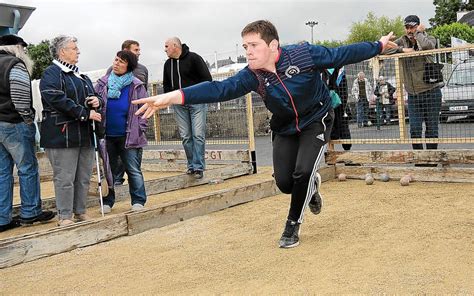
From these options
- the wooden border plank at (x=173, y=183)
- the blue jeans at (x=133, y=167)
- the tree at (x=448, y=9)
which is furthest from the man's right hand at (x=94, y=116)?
the tree at (x=448, y=9)

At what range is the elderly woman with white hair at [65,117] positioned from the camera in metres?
5.68

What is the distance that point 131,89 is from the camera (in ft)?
21.4

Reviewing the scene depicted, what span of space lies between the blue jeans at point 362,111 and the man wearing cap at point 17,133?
5162mm

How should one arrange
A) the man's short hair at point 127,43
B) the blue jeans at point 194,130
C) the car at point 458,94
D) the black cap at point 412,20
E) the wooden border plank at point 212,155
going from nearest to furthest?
the black cap at point 412,20, the car at point 458,94, the man's short hair at point 127,43, the blue jeans at point 194,130, the wooden border plank at point 212,155

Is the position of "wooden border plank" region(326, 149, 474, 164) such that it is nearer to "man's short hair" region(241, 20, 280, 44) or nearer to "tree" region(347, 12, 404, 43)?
"man's short hair" region(241, 20, 280, 44)

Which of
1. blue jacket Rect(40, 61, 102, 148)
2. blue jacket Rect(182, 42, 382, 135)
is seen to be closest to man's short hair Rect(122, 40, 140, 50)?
blue jacket Rect(40, 61, 102, 148)

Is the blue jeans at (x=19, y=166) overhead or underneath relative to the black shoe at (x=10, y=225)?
overhead

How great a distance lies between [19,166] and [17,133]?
39 centimetres

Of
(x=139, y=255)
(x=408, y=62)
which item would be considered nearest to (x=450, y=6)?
(x=408, y=62)

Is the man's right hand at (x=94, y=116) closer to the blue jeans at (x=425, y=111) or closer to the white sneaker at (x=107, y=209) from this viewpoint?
the white sneaker at (x=107, y=209)

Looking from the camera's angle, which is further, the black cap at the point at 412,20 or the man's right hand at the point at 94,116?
the black cap at the point at 412,20

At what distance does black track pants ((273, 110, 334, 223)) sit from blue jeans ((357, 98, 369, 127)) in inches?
161

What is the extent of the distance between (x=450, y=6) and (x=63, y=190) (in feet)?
246

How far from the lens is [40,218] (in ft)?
21.3
